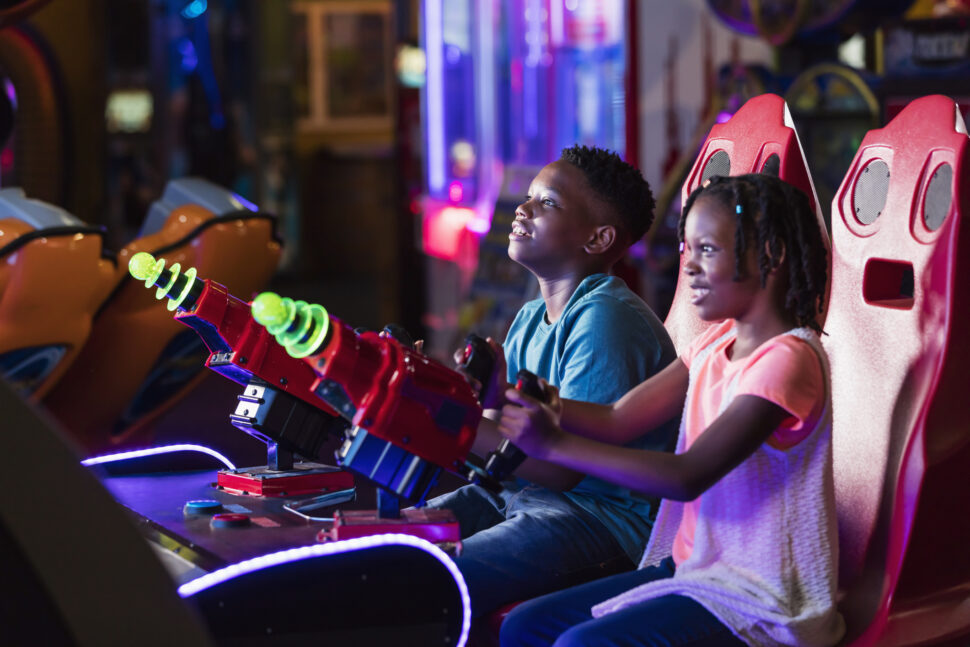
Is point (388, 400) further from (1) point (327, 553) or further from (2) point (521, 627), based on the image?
(2) point (521, 627)

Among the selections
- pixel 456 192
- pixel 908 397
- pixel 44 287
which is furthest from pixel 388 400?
pixel 456 192

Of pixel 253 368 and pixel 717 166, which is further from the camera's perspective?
pixel 717 166

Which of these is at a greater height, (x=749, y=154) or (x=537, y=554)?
(x=749, y=154)

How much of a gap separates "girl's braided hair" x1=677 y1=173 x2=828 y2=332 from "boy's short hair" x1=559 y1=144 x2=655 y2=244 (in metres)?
0.49

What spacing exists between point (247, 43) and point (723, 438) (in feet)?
27.6

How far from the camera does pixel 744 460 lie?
1370 mm

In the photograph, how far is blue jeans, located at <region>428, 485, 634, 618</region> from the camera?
1.59 m

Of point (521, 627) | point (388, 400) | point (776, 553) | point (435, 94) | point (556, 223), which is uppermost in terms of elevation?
point (435, 94)

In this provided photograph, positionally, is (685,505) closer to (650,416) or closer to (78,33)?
(650,416)

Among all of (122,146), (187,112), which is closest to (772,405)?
(122,146)

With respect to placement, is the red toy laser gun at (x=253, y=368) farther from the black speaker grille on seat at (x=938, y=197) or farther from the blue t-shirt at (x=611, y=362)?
the black speaker grille on seat at (x=938, y=197)

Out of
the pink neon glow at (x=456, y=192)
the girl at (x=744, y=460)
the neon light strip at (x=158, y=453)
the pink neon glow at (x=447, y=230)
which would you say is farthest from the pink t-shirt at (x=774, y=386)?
the pink neon glow at (x=456, y=192)

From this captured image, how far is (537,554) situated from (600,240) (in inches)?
20.6

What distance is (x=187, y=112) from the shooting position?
25.1 feet
